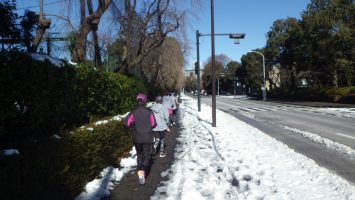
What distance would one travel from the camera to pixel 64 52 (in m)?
18.4

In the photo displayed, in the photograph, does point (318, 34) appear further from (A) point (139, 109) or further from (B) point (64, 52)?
(A) point (139, 109)

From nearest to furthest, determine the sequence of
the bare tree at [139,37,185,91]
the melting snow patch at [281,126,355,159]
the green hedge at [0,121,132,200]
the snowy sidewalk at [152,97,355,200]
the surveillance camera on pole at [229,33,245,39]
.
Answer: the green hedge at [0,121,132,200], the snowy sidewalk at [152,97,355,200], the melting snow patch at [281,126,355,159], the surveillance camera on pole at [229,33,245,39], the bare tree at [139,37,185,91]

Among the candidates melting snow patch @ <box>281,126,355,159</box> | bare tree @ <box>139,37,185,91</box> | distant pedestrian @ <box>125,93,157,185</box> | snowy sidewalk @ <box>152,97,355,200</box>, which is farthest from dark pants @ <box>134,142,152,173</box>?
bare tree @ <box>139,37,185,91</box>

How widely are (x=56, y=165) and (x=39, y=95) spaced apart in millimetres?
1344

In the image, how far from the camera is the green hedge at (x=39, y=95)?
18.5 feet

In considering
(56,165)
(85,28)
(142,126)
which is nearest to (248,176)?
(142,126)

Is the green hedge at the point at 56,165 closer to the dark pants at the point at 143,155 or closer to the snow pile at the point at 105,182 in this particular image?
the snow pile at the point at 105,182

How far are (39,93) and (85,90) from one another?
10.4 feet

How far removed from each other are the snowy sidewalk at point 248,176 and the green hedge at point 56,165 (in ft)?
3.96

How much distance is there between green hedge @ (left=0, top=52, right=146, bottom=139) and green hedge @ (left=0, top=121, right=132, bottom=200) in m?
0.55

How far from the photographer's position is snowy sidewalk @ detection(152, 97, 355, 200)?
671cm

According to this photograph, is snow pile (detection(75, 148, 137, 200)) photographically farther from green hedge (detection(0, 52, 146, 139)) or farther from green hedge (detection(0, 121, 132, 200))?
green hedge (detection(0, 52, 146, 139))

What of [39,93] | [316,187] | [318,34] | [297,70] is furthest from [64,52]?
[297,70]

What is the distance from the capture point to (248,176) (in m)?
8.00
